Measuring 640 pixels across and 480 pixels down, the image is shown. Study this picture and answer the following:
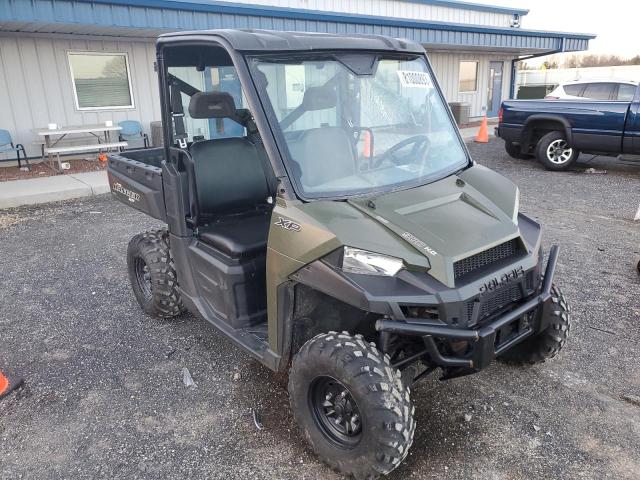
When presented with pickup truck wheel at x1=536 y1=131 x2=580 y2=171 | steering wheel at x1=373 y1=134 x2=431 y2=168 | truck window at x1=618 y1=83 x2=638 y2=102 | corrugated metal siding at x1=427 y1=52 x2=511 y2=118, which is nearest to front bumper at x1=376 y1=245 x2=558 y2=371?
steering wheel at x1=373 y1=134 x2=431 y2=168

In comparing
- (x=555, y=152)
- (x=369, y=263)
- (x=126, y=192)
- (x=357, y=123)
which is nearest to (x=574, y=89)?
(x=555, y=152)

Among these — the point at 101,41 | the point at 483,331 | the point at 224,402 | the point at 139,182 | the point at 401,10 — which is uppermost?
the point at 401,10

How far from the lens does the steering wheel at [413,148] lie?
2.88m

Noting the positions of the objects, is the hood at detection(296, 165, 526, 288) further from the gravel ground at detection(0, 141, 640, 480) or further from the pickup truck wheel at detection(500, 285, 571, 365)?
the gravel ground at detection(0, 141, 640, 480)

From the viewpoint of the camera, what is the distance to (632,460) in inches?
101

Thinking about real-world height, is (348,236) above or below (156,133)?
above

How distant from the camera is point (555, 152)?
1007 centimetres

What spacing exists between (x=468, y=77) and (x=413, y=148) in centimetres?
1689

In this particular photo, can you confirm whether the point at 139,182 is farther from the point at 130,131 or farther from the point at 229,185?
the point at 130,131

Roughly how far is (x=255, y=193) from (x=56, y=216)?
491 centimetres

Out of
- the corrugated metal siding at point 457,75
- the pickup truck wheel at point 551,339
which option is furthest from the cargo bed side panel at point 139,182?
the corrugated metal siding at point 457,75

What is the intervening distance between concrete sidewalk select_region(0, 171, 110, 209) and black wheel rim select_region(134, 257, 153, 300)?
4892 mm

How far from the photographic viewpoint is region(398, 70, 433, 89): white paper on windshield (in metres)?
3.09

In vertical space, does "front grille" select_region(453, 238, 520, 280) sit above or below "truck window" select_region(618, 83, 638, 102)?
below
